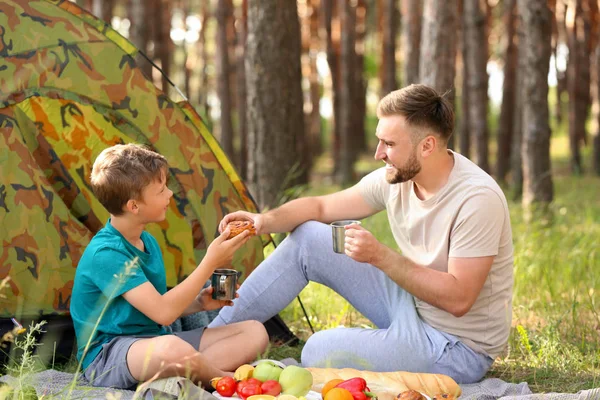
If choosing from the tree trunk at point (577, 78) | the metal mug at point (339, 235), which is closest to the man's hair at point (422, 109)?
the metal mug at point (339, 235)

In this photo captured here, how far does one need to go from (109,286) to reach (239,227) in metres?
0.57

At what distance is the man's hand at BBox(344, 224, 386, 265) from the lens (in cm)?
328

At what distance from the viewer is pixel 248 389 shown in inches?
124

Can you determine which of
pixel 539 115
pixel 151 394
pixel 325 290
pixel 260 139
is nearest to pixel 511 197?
pixel 539 115

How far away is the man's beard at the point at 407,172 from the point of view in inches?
136

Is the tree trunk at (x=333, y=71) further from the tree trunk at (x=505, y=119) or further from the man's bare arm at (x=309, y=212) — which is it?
the man's bare arm at (x=309, y=212)

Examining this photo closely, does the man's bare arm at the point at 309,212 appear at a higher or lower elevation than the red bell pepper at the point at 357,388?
higher

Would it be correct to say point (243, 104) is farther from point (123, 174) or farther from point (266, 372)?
point (266, 372)

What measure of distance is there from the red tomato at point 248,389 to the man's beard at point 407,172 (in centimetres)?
105

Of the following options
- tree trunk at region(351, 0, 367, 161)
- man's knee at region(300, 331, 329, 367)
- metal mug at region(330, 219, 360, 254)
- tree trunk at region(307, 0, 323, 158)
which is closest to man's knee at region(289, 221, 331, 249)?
metal mug at region(330, 219, 360, 254)

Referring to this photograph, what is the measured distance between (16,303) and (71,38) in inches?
53.5

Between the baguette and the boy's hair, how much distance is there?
1.09m

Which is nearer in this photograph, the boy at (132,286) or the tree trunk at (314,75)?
the boy at (132,286)

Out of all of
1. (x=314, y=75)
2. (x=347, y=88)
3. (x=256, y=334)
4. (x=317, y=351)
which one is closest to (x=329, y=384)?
(x=317, y=351)
